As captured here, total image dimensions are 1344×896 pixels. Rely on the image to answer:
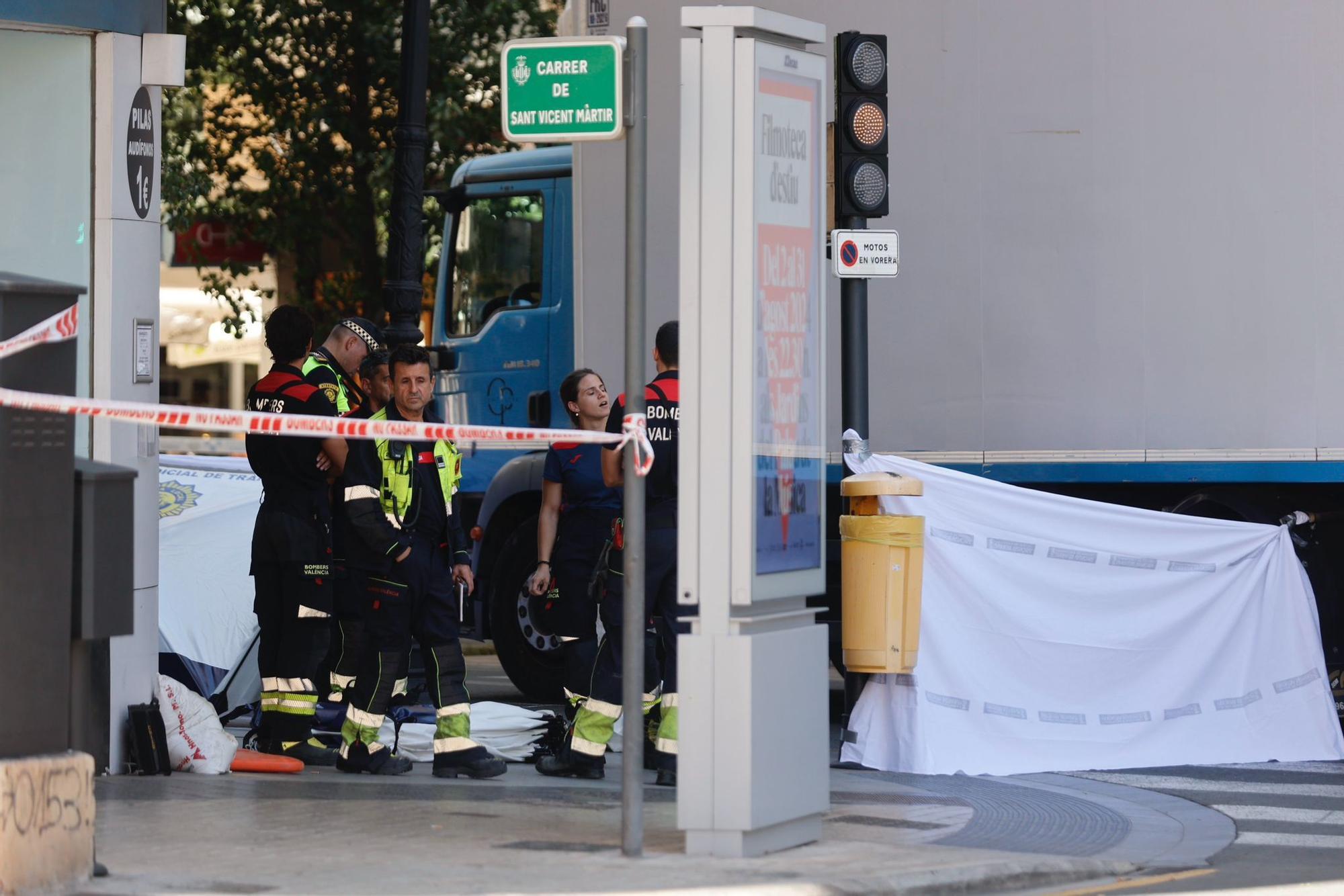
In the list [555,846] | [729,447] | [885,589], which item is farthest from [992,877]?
[885,589]

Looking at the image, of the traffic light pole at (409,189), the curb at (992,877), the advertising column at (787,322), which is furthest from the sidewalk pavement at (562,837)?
the traffic light pole at (409,189)

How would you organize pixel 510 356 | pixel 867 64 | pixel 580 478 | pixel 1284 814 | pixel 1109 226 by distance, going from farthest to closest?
pixel 510 356 → pixel 1109 226 → pixel 867 64 → pixel 580 478 → pixel 1284 814

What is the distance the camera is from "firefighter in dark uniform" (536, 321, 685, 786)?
28.7 ft

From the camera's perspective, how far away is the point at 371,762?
29.9ft

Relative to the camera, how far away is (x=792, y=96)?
7277 millimetres

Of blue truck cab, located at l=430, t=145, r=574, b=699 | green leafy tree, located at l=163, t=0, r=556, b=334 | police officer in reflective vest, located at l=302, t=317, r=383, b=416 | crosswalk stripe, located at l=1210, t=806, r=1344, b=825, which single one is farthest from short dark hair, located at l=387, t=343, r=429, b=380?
green leafy tree, located at l=163, t=0, r=556, b=334

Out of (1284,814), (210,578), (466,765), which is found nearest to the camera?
(1284,814)

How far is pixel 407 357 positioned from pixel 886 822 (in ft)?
9.24

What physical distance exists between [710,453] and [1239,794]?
3.59 m

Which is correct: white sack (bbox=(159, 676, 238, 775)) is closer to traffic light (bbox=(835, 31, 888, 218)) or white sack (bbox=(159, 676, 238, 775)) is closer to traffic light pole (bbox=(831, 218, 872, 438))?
traffic light pole (bbox=(831, 218, 872, 438))

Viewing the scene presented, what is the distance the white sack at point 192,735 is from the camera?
8906 millimetres

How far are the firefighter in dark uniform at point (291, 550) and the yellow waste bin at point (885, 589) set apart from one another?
2332 millimetres

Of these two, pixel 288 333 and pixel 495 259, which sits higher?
pixel 495 259

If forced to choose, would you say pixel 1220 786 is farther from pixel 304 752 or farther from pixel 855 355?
pixel 304 752
